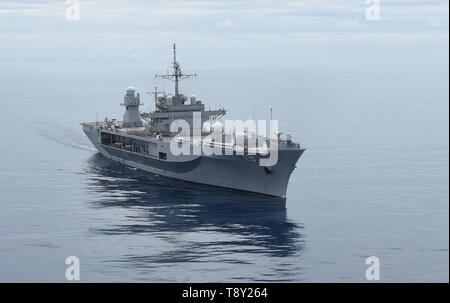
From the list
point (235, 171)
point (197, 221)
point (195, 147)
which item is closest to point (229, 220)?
point (197, 221)

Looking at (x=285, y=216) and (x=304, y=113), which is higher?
(x=304, y=113)

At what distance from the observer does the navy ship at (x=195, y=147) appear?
176 feet

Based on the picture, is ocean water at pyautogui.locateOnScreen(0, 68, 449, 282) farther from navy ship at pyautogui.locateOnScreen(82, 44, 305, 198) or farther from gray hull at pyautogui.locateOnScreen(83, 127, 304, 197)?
navy ship at pyautogui.locateOnScreen(82, 44, 305, 198)

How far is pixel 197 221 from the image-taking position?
46.6 metres

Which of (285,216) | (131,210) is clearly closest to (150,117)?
(131,210)

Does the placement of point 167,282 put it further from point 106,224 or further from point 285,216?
point 285,216

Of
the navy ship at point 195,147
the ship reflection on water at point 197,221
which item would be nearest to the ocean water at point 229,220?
the ship reflection on water at point 197,221

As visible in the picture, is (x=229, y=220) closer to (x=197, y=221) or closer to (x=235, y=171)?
(x=197, y=221)

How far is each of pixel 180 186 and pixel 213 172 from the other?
11.4 ft

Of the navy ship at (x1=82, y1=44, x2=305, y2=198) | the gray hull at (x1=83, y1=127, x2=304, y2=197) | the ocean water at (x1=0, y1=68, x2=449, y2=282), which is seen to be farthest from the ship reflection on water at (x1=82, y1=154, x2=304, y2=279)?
the navy ship at (x1=82, y1=44, x2=305, y2=198)

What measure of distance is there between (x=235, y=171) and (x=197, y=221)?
10.1 metres

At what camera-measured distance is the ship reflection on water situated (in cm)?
3950

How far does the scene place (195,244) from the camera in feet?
135
